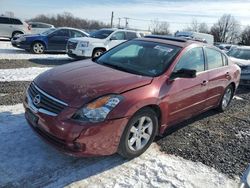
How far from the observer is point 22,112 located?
5461 mm

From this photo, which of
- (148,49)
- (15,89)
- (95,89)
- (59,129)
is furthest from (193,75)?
(15,89)

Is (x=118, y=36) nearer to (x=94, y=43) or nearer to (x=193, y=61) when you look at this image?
(x=94, y=43)

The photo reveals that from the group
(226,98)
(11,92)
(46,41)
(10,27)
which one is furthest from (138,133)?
(10,27)

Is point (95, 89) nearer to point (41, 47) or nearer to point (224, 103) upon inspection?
point (224, 103)

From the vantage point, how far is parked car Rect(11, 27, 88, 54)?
14.9 meters

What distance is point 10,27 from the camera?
2017 cm

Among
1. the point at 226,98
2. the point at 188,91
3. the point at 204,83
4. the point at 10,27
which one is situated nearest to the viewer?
the point at 188,91

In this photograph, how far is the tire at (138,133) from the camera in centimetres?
377

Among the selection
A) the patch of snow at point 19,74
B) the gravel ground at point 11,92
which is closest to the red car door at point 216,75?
the gravel ground at point 11,92

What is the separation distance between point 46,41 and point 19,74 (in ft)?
22.4

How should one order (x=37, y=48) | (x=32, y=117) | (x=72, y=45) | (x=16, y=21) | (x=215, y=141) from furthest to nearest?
(x=16, y=21), (x=37, y=48), (x=72, y=45), (x=215, y=141), (x=32, y=117)

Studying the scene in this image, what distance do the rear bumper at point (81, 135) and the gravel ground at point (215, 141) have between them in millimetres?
1228

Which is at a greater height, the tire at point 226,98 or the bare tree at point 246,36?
the tire at point 226,98

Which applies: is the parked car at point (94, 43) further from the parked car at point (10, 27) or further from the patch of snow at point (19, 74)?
the parked car at point (10, 27)
